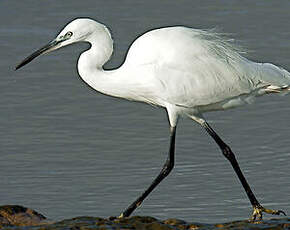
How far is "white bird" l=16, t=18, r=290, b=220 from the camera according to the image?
288 inches

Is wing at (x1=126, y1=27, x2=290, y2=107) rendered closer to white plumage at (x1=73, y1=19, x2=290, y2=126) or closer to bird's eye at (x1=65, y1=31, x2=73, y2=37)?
white plumage at (x1=73, y1=19, x2=290, y2=126)

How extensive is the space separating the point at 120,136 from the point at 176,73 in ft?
6.47

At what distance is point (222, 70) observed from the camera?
7539mm

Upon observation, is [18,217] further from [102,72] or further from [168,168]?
[168,168]

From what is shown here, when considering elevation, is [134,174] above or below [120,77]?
below

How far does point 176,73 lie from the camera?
7332mm

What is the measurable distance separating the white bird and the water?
15.4 inches

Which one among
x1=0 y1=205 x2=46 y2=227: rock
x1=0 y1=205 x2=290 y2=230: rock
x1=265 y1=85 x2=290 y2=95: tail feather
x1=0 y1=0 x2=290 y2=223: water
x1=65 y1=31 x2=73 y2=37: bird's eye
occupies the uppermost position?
x1=65 y1=31 x2=73 y2=37: bird's eye

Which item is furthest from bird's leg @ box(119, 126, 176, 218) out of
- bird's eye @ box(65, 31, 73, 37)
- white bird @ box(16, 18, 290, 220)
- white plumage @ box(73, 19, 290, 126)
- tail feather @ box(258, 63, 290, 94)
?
bird's eye @ box(65, 31, 73, 37)

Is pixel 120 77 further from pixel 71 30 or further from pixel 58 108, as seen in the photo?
pixel 58 108

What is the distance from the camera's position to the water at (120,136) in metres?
7.83

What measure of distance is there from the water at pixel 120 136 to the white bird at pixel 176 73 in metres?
0.39

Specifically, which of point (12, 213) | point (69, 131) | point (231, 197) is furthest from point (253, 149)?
point (12, 213)

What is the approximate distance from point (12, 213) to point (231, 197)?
2.11 meters
